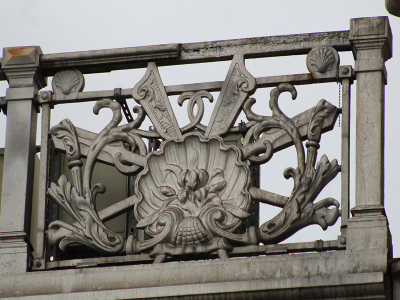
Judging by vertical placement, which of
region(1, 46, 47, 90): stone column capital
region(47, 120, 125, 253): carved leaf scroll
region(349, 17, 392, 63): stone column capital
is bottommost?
region(47, 120, 125, 253): carved leaf scroll

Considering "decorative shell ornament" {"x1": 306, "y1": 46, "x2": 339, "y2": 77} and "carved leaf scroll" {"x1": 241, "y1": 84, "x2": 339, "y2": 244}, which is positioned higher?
"decorative shell ornament" {"x1": 306, "y1": 46, "x2": 339, "y2": 77}

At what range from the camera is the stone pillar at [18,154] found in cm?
1933

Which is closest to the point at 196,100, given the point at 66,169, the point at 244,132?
the point at 244,132

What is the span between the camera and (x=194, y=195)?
63.0 ft

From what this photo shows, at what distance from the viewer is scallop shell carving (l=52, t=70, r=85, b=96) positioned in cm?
2031

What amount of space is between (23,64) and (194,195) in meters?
2.93

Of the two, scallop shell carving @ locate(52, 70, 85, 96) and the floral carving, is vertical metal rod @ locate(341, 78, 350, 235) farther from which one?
scallop shell carving @ locate(52, 70, 85, 96)

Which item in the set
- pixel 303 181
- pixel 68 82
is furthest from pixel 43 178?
pixel 303 181

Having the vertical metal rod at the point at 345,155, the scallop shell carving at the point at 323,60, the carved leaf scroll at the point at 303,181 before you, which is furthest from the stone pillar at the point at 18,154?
the vertical metal rod at the point at 345,155

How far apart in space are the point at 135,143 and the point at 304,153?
2.09 metres

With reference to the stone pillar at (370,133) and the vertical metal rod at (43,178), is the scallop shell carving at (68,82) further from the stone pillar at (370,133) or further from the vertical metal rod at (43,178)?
the stone pillar at (370,133)

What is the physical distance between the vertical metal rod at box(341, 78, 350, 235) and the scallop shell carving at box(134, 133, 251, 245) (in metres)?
1.12

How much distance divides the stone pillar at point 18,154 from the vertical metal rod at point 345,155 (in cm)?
378

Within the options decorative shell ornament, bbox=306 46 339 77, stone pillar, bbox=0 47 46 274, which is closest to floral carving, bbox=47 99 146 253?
stone pillar, bbox=0 47 46 274
